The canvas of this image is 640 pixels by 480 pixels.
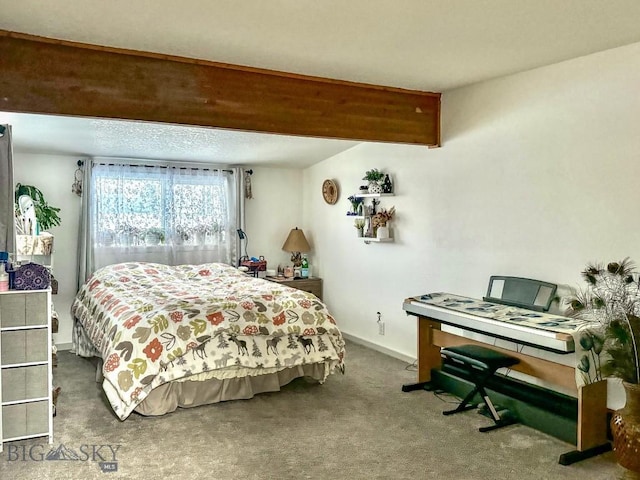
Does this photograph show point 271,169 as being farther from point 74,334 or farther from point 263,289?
point 74,334

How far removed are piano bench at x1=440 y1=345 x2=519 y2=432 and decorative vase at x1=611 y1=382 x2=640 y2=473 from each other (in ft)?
2.39

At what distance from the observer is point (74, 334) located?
17.0 ft

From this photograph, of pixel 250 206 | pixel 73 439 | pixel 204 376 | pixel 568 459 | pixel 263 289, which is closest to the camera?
pixel 568 459

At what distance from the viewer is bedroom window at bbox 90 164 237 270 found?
215 inches

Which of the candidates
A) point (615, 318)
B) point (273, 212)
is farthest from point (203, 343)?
point (273, 212)

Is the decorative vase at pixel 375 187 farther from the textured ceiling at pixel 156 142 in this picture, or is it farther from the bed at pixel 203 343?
the bed at pixel 203 343

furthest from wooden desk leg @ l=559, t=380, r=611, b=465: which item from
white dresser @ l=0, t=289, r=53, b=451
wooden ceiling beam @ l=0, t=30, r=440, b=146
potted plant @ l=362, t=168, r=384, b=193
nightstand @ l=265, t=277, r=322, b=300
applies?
nightstand @ l=265, t=277, r=322, b=300

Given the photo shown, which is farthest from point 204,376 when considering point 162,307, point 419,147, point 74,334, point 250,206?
point 250,206

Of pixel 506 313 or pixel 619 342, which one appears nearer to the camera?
pixel 619 342

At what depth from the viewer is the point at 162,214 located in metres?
5.74

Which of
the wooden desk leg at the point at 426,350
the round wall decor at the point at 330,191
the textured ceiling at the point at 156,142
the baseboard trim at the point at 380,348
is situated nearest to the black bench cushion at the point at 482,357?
the wooden desk leg at the point at 426,350

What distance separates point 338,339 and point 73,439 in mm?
1919

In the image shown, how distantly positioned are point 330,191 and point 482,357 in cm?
309

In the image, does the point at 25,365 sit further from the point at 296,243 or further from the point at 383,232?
the point at 296,243
